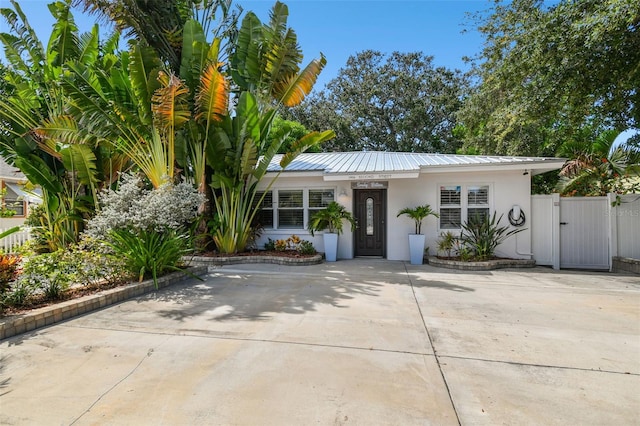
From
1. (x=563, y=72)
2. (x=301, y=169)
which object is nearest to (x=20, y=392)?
(x=301, y=169)

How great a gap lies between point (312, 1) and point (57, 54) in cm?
739

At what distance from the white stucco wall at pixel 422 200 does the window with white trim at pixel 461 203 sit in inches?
5.8

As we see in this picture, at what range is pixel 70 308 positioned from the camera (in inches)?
180

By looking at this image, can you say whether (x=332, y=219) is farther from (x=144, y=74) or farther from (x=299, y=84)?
(x=144, y=74)

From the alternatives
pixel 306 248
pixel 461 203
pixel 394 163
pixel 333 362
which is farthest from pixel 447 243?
pixel 333 362

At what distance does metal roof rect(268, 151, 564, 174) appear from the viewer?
28.7 feet

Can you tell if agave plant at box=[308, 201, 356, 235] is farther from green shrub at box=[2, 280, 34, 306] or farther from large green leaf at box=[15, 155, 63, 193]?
large green leaf at box=[15, 155, 63, 193]

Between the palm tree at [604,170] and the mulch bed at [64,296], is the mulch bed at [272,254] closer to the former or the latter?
the mulch bed at [64,296]

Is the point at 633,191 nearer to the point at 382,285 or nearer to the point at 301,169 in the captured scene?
the point at 382,285

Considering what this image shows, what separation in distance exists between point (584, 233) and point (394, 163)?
5.73 m

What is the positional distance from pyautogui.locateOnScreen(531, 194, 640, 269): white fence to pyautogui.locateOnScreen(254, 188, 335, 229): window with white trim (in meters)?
6.40

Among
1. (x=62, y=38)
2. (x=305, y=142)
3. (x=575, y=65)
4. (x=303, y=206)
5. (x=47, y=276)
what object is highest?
(x=62, y=38)

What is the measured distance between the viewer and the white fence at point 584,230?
8633mm

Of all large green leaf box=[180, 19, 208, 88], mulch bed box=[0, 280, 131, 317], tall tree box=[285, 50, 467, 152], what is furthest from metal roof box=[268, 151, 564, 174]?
tall tree box=[285, 50, 467, 152]
